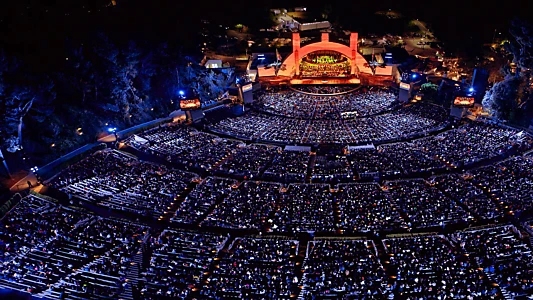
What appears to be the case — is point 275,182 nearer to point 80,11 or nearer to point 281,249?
point 281,249

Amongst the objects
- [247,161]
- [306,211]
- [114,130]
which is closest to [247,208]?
[306,211]

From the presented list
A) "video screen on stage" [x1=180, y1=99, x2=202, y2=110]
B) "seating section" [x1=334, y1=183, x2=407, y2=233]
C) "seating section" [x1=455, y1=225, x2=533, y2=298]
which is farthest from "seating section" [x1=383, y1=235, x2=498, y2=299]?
"video screen on stage" [x1=180, y1=99, x2=202, y2=110]

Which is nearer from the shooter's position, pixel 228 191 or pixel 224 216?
pixel 224 216

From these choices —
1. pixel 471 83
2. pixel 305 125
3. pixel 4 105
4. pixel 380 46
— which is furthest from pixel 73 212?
pixel 380 46

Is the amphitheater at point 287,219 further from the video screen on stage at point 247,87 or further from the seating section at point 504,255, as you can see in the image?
the video screen on stage at point 247,87

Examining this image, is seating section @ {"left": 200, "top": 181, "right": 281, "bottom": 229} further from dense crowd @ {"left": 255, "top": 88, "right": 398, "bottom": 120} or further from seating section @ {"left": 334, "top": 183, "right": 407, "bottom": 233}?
dense crowd @ {"left": 255, "top": 88, "right": 398, "bottom": 120}

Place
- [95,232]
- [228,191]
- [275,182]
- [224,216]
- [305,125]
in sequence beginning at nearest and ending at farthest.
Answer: [95,232] → [224,216] → [228,191] → [275,182] → [305,125]
